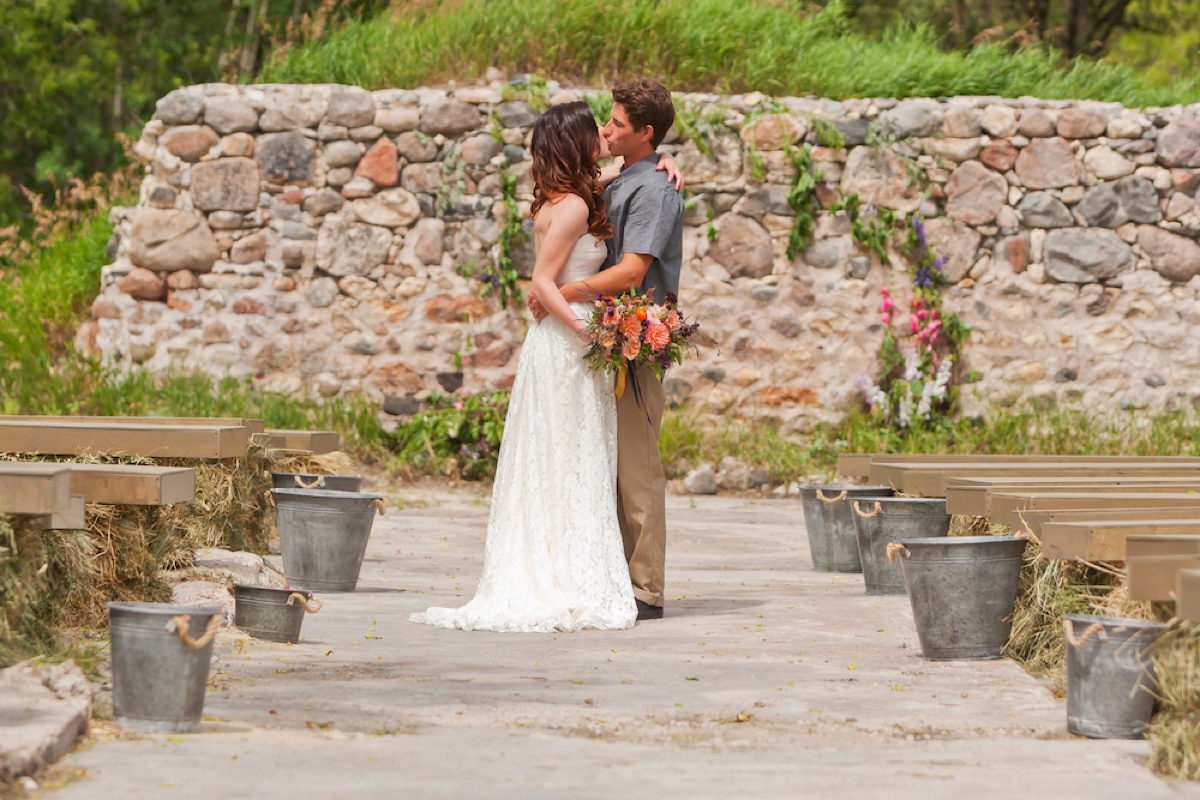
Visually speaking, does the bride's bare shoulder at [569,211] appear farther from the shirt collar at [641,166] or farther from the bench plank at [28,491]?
the bench plank at [28,491]

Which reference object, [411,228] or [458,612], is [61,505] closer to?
[458,612]

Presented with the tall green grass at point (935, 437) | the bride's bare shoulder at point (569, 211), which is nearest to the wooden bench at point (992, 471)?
the bride's bare shoulder at point (569, 211)

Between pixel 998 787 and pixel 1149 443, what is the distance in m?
7.29

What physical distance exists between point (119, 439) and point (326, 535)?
0.87 m

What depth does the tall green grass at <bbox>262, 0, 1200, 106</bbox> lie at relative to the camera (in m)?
10.1

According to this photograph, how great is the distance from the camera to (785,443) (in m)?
9.48

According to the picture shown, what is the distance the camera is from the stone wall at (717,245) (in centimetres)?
965

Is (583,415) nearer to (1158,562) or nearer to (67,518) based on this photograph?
(67,518)

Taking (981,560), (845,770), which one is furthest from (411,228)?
(845,770)

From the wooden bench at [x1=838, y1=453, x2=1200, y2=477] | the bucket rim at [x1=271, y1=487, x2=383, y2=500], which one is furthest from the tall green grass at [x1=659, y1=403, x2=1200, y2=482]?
the bucket rim at [x1=271, y1=487, x2=383, y2=500]

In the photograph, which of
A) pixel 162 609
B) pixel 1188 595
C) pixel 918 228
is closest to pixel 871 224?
pixel 918 228

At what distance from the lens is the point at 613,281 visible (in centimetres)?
473

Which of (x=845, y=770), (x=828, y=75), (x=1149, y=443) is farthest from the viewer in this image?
(x=828, y=75)

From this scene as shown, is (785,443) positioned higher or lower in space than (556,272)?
lower
